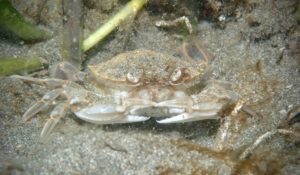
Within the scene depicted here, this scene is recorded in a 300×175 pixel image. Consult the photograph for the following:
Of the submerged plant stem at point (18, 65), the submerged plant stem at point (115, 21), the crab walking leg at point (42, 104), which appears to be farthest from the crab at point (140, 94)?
the submerged plant stem at point (115, 21)

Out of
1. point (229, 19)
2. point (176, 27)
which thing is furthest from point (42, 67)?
point (229, 19)

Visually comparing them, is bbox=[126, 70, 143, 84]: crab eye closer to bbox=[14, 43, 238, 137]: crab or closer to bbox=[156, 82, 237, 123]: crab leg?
bbox=[14, 43, 238, 137]: crab

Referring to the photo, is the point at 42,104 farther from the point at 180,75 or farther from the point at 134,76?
the point at 180,75

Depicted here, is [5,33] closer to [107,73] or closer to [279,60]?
[107,73]

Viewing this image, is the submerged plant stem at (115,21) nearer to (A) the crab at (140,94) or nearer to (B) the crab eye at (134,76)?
(A) the crab at (140,94)

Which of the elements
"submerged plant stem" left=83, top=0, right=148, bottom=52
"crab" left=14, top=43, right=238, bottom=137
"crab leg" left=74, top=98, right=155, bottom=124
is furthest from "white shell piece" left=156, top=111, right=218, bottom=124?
"submerged plant stem" left=83, top=0, right=148, bottom=52

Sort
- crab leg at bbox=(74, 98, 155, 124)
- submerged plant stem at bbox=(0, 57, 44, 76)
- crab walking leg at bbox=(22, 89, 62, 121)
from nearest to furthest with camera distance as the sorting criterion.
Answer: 1. crab leg at bbox=(74, 98, 155, 124)
2. crab walking leg at bbox=(22, 89, 62, 121)
3. submerged plant stem at bbox=(0, 57, 44, 76)

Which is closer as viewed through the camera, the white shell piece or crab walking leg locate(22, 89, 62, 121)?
the white shell piece

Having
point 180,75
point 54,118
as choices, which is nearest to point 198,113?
point 180,75

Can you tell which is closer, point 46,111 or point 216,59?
point 46,111
